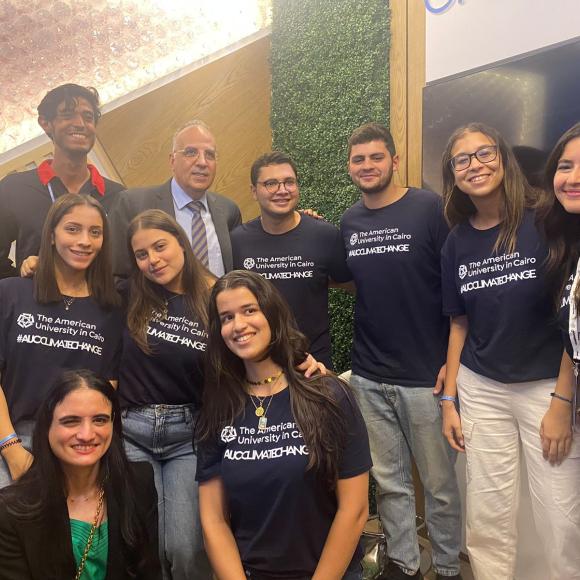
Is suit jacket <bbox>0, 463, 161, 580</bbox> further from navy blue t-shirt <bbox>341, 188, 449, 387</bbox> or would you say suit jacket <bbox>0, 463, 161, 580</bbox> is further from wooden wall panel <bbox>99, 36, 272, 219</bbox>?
wooden wall panel <bbox>99, 36, 272, 219</bbox>

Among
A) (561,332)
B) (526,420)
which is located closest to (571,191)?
(561,332)

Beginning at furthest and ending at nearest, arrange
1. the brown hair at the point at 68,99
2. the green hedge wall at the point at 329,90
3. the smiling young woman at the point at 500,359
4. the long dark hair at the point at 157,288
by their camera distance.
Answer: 1. the green hedge wall at the point at 329,90
2. the brown hair at the point at 68,99
3. the long dark hair at the point at 157,288
4. the smiling young woman at the point at 500,359

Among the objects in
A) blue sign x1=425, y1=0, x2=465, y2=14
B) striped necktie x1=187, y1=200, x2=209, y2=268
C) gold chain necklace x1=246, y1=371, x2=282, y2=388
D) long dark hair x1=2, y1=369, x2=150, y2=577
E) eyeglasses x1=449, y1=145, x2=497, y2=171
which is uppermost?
blue sign x1=425, y1=0, x2=465, y2=14

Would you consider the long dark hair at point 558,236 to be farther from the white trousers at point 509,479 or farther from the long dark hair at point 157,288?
the long dark hair at point 157,288

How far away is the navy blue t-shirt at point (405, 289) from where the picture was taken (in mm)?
2301

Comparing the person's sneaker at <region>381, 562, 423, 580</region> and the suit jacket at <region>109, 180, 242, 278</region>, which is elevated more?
the suit jacket at <region>109, 180, 242, 278</region>

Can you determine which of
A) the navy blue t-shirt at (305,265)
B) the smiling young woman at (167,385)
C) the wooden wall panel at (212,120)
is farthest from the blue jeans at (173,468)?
the wooden wall panel at (212,120)

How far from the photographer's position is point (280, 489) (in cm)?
152

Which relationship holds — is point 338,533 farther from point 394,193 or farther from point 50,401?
point 394,193

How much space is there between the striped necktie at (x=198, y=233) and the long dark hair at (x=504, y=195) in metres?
1.13

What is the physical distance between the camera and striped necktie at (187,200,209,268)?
8.54ft

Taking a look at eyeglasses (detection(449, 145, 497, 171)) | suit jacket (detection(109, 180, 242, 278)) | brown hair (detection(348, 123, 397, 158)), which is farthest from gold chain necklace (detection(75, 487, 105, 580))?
brown hair (detection(348, 123, 397, 158))

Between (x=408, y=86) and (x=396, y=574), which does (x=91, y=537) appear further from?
(x=408, y=86)

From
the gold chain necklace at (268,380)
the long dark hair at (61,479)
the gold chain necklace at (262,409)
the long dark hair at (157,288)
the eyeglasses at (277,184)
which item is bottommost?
the long dark hair at (61,479)
